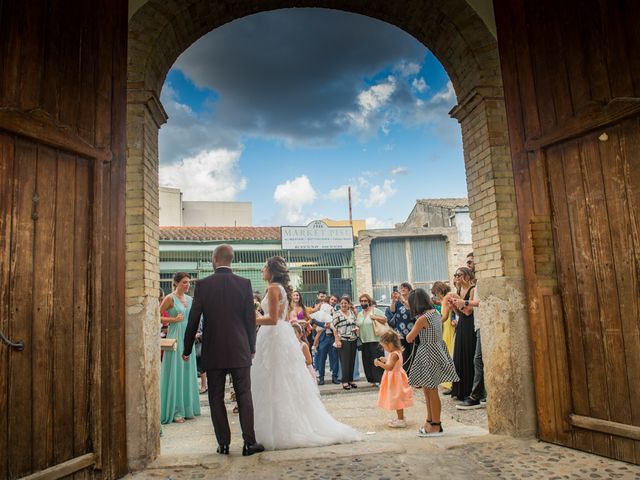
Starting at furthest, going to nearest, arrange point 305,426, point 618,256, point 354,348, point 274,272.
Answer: point 354,348
point 274,272
point 305,426
point 618,256

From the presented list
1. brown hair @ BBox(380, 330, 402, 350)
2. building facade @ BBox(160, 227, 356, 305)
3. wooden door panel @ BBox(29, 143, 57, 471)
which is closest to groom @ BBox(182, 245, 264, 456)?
wooden door panel @ BBox(29, 143, 57, 471)

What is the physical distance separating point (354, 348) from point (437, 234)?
15.2 meters

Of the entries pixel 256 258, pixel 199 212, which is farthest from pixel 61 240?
pixel 199 212

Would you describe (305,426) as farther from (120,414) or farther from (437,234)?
(437,234)

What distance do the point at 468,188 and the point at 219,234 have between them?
58.1 ft

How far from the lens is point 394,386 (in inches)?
223

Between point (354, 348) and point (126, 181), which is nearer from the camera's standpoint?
point (126, 181)

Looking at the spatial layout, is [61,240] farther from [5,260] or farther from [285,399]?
[285,399]

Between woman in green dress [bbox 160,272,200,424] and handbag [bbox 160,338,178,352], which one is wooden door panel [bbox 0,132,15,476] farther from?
woman in green dress [bbox 160,272,200,424]

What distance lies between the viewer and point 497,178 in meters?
4.88

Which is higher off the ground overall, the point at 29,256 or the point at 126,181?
the point at 126,181

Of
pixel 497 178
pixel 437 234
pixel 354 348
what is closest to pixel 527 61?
pixel 497 178

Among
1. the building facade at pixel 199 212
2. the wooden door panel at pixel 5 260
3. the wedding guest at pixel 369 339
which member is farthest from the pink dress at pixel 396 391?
the building facade at pixel 199 212

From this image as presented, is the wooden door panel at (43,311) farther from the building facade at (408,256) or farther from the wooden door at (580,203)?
the building facade at (408,256)
